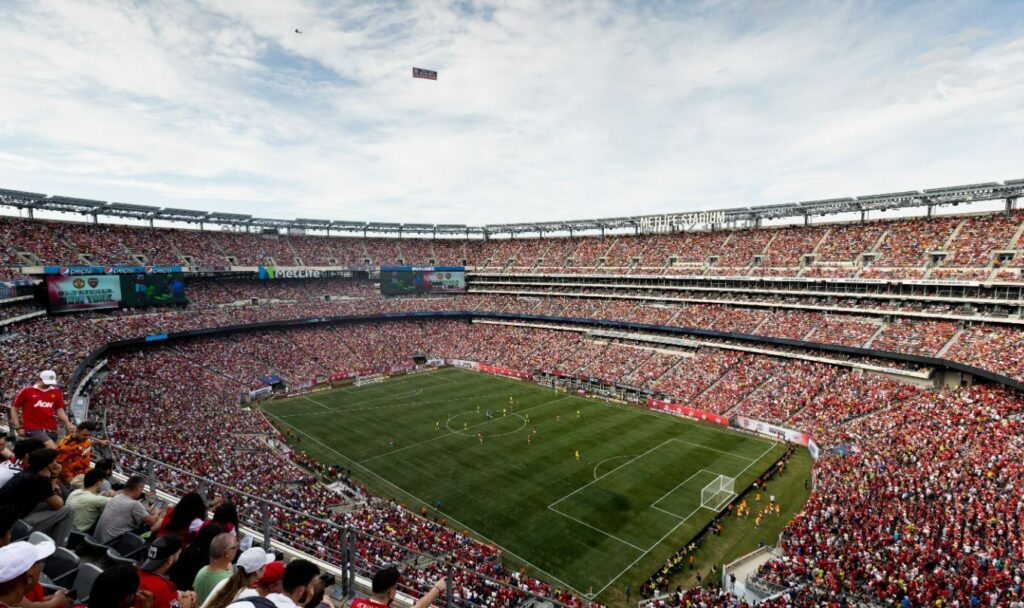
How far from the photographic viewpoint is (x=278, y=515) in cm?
2159

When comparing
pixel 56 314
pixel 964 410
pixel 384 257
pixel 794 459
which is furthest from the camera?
pixel 384 257

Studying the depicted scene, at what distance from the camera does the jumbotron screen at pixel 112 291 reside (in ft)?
158

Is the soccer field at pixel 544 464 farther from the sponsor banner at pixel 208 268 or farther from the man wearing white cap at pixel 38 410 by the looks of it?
the sponsor banner at pixel 208 268

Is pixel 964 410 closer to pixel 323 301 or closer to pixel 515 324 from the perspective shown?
pixel 515 324

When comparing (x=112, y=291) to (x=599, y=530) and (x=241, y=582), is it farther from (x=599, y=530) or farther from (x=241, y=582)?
(x=241, y=582)

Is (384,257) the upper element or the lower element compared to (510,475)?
upper

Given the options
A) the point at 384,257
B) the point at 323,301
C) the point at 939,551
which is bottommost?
the point at 939,551

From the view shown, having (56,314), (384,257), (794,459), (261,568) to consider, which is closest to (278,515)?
(261,568)

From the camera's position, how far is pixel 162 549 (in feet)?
18.4

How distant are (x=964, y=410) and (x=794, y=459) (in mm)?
10422

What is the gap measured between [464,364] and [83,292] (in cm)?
3966

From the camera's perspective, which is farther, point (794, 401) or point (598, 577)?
point (794, 401)

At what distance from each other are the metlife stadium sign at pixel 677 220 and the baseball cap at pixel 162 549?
6759cm

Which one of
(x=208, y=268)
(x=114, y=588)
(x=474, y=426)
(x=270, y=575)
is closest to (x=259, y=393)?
(x=474, y=426)
